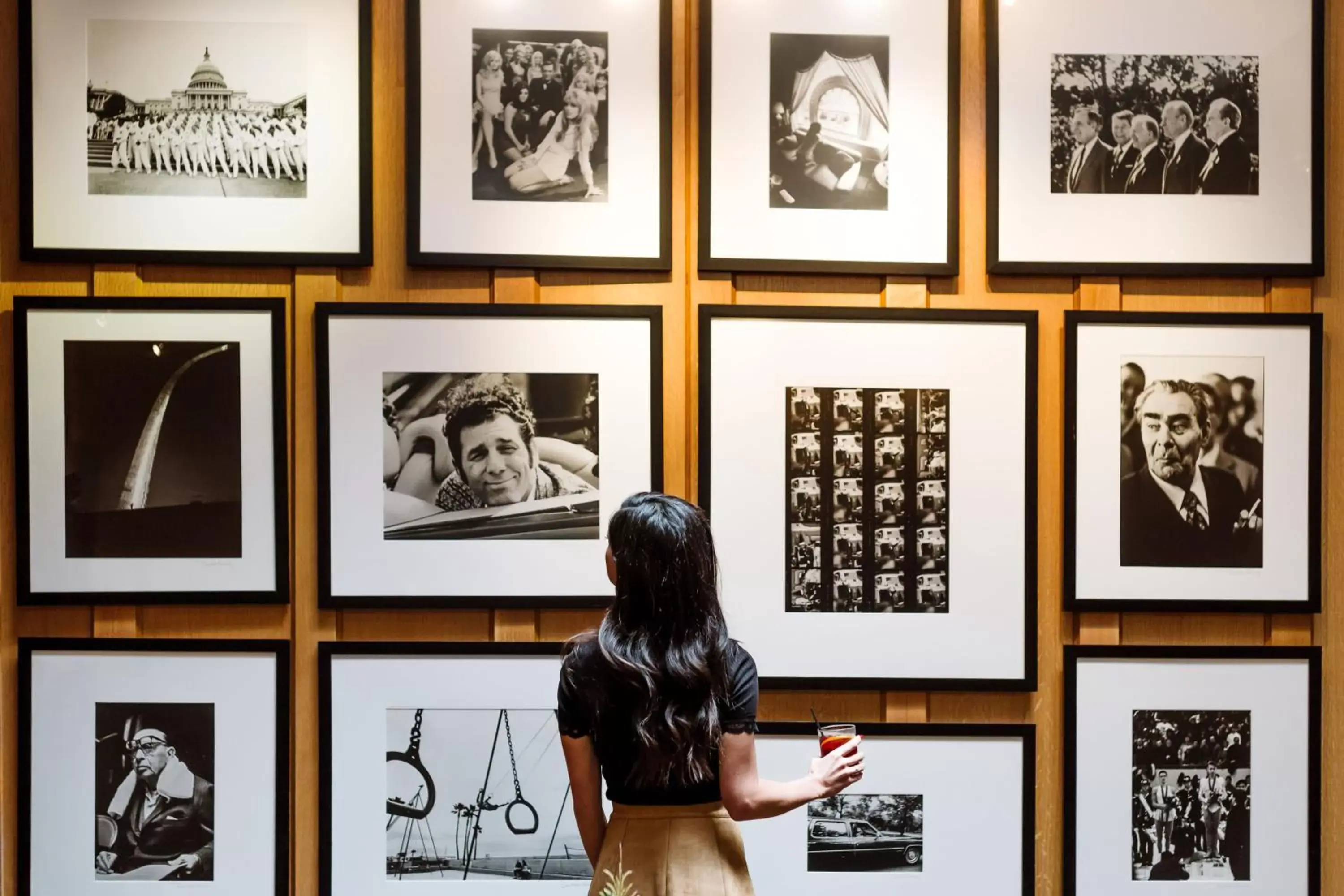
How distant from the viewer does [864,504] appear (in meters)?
2.05

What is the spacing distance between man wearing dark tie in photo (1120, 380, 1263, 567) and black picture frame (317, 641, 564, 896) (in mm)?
1235

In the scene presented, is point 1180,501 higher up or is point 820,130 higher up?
point 820,130

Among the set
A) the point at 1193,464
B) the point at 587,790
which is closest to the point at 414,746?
the point at 587,790

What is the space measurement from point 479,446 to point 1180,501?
147 cm

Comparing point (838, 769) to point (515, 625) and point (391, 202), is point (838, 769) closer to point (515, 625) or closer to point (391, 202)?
point (515, 625)

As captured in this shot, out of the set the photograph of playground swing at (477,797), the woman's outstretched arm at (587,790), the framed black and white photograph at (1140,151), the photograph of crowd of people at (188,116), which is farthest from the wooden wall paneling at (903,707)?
the photograph of crowd of people at (188,116)

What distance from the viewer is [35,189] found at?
2.01 metres

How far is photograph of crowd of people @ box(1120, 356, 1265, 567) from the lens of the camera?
6.79 ft

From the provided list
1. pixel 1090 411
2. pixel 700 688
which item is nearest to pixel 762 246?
pixel 1090 411

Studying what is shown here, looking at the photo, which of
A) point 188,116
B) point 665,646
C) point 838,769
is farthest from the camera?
point 188,116

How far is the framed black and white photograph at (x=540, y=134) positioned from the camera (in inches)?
79.8

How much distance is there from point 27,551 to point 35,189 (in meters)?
0.74

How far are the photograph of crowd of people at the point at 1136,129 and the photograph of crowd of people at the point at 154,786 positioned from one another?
2123mm

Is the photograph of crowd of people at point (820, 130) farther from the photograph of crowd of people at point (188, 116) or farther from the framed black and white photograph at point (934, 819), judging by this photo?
the framed black and white photograph at point (934, 819)
